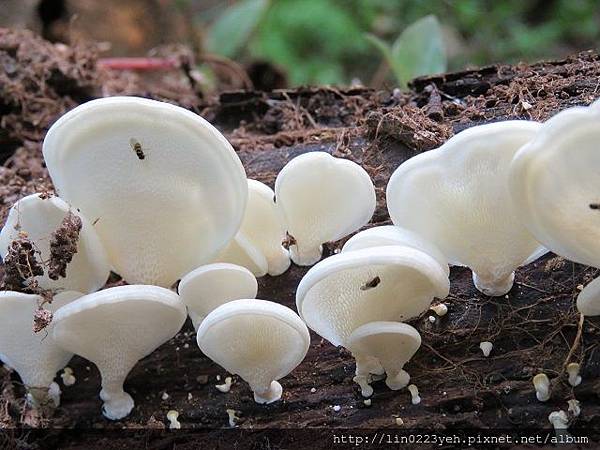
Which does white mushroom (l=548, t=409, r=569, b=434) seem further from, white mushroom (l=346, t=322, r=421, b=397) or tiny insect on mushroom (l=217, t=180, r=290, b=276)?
tiny insect on mushroom (l=217, t=180, r=290, b=276)

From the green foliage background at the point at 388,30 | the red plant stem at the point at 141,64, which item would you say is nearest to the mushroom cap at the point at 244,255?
the red plant stem at the point at 141,64

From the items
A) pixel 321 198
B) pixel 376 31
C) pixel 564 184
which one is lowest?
pixel 376 31

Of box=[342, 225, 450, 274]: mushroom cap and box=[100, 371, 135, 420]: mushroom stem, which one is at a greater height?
box=[342, 225, 450, 274]: mushroom cap

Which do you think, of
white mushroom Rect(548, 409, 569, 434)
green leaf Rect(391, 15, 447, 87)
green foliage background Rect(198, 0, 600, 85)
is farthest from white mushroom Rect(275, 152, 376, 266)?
green foliage background Rect(198, 0, 600, 85)

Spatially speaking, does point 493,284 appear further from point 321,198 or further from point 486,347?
point 321,198

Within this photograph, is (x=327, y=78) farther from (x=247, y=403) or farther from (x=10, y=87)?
(x=247, y=403)

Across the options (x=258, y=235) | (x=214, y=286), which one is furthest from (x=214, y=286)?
(x=258, y=235)
